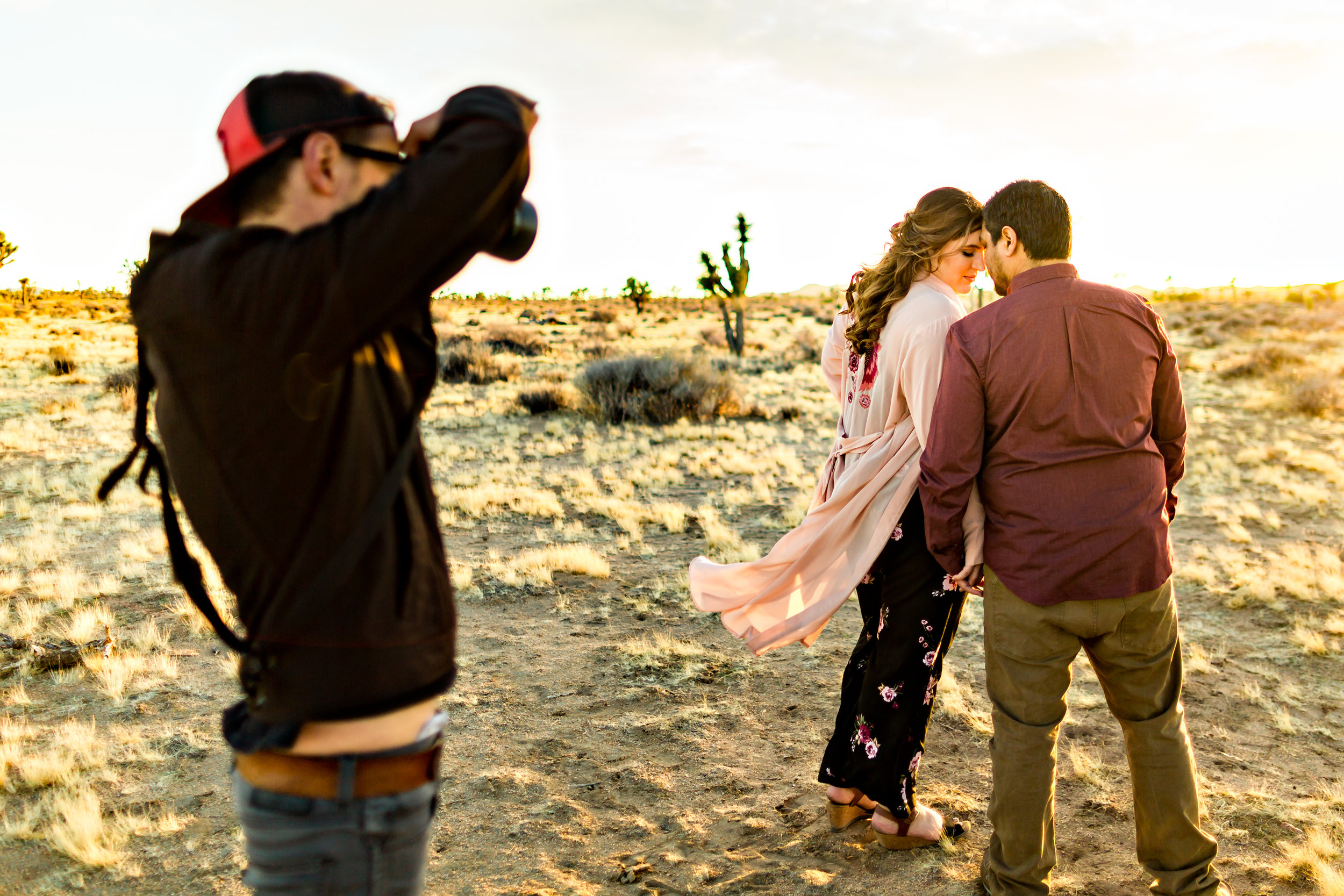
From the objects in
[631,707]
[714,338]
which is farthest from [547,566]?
[714,338]

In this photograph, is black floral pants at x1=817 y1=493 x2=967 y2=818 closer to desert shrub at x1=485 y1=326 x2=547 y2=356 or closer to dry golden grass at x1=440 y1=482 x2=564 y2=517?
dry golden grass at x1=440 y1=482 x2=564 y2=517

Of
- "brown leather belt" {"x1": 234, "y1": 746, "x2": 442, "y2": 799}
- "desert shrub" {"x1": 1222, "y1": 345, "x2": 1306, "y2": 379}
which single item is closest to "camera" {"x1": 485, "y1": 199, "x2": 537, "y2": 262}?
"brown leather belt" {"x1": 234, "y1": 746, "x2": 442, "y2": 799}

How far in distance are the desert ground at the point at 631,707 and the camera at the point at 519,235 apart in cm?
255

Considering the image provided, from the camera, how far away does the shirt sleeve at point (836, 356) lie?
3445 millimetres

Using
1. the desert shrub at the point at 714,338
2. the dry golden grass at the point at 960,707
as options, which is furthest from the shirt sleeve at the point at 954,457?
the desert shrub at the point at 714,338

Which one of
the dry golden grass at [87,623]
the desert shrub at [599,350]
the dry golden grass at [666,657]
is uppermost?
the desert shrub at [599,350]

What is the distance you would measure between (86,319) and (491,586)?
37.7m

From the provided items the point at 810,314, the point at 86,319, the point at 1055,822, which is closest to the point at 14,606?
the point at 1055,822

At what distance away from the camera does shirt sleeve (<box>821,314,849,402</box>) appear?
345 cm

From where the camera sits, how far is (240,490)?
3.81 ft

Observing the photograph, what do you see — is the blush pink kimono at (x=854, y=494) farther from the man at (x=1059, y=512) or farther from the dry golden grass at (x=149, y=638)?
the dry golden grass at (x=149, y=638)

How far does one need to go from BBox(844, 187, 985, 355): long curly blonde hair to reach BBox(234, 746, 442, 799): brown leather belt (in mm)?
2291

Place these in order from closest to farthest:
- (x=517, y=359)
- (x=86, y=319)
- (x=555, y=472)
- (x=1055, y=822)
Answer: (x=1055, y=822), (x=555, y=472), (x=517, y=359), (x=86, y=319)

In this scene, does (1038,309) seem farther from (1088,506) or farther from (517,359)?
(517,359)
